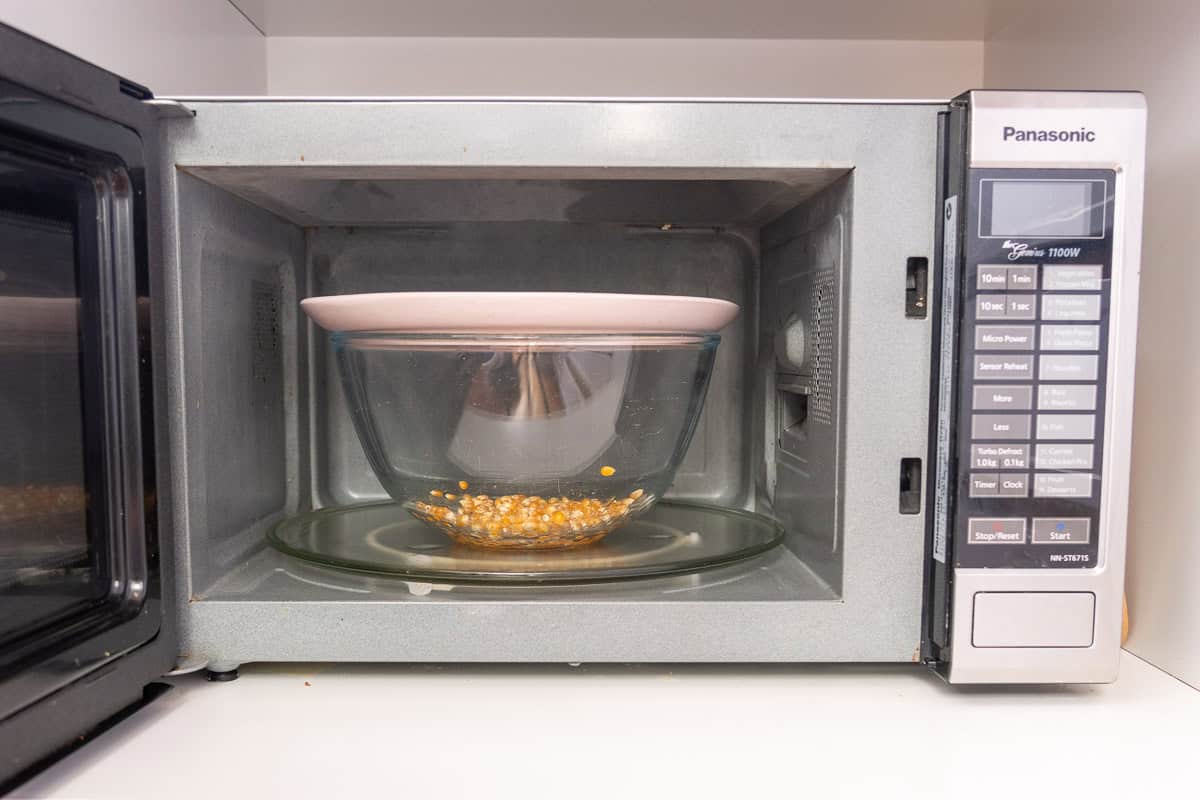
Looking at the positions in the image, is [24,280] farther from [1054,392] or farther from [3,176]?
[1054,392]

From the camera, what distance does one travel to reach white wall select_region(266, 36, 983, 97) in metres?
0.93

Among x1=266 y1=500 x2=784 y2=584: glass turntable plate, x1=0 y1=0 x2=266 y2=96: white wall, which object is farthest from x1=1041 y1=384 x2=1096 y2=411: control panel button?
x1=0 y1=0 x2=266 y2=96: white wall

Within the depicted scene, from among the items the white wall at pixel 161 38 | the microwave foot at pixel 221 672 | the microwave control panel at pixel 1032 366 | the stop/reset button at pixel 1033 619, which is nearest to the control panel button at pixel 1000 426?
the microwave control panel at pixel 1032 366

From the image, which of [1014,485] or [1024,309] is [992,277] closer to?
[1024,309]

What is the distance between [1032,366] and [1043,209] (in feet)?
0.33

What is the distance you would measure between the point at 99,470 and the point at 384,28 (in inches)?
25.0

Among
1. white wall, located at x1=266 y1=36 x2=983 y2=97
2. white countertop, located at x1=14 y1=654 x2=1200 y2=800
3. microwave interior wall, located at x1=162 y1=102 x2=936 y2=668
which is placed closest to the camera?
white countertop, located at x1=14 y1=654 x2=1200 y2=800

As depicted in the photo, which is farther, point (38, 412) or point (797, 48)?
point (797, 48)

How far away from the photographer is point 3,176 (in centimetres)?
44

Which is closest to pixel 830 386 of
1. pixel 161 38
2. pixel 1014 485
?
pixel 1014 485

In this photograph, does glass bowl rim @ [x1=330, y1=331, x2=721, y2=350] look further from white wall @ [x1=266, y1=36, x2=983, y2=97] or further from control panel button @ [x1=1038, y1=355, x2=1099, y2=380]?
white wall @ [x1=266, y1=36, x2=983, y2=97]

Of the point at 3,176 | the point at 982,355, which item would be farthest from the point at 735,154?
the point at 3,176

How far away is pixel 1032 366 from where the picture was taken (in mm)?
506

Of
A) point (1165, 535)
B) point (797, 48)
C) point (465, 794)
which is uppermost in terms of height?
point (797, 48)
